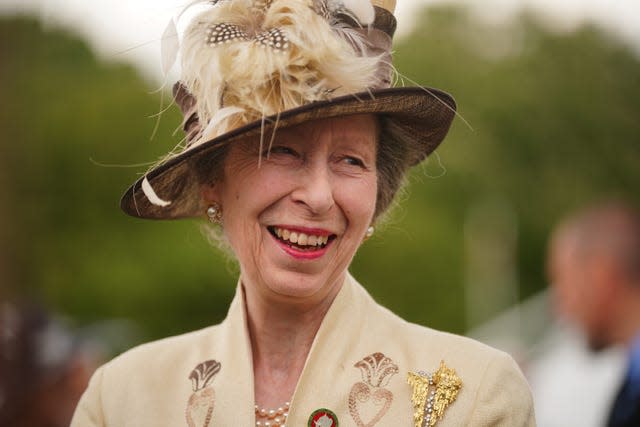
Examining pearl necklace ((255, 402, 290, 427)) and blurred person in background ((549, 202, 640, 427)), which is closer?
pearl necklace ((255, 402, 290, 427))

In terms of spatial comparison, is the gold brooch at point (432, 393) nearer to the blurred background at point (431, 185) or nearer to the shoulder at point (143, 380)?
the shoulder at point (143, 380)

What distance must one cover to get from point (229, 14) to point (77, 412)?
63.0 inches

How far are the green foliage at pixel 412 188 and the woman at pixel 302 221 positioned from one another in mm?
23126

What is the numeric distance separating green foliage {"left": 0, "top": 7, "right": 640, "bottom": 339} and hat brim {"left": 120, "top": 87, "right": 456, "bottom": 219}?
2291 centimetres

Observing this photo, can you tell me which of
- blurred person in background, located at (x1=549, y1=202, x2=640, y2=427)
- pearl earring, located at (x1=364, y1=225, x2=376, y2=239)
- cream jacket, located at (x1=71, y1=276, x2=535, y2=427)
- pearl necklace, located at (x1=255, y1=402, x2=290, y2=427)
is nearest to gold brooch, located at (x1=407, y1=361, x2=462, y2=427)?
cream jacket, located at (x1=71, y1=276, x2=535, y2=427)

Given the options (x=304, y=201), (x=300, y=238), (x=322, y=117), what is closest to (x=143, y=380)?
(x=300, y=238)

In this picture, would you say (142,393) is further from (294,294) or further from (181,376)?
(294,294)

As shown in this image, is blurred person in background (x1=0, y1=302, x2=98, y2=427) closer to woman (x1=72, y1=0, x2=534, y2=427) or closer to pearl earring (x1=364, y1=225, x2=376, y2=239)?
woman (x1=72, y1=0, x2=534, y2=427)

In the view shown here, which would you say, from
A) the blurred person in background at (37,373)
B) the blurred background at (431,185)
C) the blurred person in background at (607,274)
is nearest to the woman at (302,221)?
the blurred person in background at (607,274)

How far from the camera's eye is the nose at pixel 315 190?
3311 millimetres

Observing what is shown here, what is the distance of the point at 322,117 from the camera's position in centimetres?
330

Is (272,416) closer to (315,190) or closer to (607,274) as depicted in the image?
(315,190)

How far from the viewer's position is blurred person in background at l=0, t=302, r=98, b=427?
706cm

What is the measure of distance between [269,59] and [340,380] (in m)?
1.12
